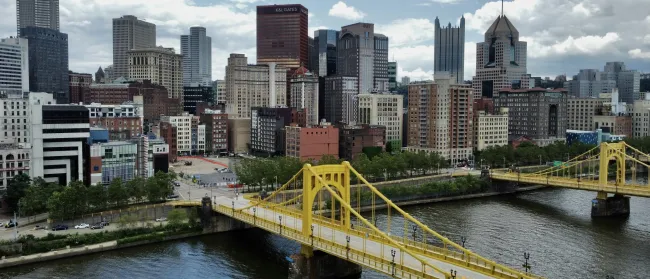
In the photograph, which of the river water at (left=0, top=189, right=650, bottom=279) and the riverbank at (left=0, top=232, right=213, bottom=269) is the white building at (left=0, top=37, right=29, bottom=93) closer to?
the riverbank at (left=0, top=232, right=213, bottom=269)

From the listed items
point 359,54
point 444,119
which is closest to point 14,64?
point 359,54

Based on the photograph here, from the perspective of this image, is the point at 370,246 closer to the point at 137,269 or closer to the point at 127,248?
the point at 137,269

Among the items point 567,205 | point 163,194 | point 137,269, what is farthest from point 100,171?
point 567,205

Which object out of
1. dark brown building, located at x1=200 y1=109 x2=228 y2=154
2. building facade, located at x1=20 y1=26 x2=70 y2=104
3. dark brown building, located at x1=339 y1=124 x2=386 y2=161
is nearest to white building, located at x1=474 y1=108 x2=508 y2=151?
dark brown building, located at x1=339 y1=124 x2=386 y2=161

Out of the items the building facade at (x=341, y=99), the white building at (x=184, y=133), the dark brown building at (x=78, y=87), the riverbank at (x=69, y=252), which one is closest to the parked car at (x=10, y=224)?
the riverbank at (x=69, y=252)

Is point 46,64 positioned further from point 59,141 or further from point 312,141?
point 59,141

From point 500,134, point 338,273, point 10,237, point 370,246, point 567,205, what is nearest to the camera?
point 370,246

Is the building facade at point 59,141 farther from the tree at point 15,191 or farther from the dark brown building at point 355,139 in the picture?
the dark brown building at point 355,139
